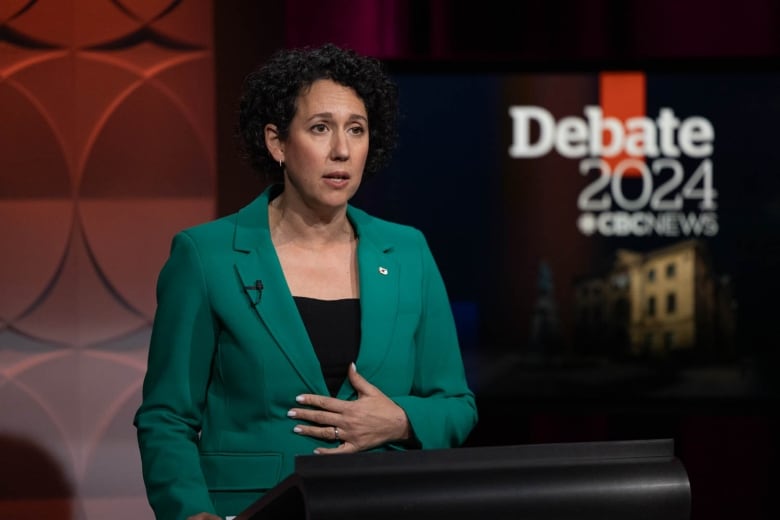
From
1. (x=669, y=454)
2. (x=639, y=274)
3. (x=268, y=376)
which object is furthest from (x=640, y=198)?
(x=669, y=454)

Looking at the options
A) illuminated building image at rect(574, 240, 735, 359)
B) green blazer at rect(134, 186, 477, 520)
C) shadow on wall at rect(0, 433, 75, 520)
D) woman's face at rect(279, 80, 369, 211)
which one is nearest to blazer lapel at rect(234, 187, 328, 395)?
green blazer at rect(134, 186, 477, 520)

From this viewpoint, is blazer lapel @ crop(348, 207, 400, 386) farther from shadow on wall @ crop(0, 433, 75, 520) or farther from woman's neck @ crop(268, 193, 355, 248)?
shadow on wall @ crop(0, 433, 75, 520)

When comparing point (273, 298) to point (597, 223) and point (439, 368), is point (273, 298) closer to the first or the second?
point (439, 368)

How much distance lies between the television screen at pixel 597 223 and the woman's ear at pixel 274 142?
1.94 meters

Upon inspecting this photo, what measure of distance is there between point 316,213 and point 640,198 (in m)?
2.19

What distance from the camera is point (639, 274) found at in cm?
379

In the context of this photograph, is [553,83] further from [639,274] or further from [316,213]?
[316,213]

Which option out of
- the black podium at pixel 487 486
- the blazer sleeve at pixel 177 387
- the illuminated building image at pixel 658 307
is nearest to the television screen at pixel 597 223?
the illuminated building image at pixel 658 307

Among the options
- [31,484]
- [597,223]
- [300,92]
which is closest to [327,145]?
[300,92]

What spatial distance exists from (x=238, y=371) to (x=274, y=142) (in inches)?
14.7

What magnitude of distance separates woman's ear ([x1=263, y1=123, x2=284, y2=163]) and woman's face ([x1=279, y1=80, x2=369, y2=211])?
0.03 meters

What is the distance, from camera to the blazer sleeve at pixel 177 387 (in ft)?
5.30

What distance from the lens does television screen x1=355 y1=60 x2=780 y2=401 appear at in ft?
12.4

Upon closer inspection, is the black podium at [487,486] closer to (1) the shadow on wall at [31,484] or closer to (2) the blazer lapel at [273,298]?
(2) the blazer lapel at [273,298]
